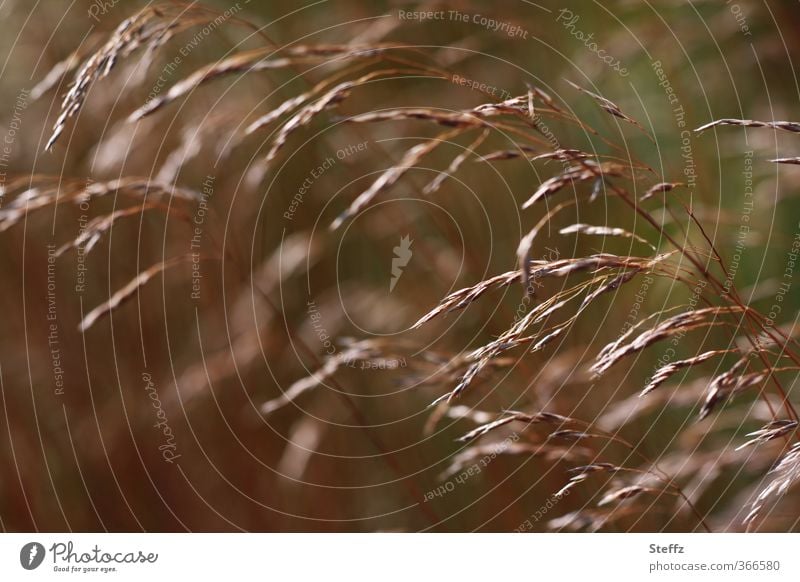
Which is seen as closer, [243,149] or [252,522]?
[252,522]

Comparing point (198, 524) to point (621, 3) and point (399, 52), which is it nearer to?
point (399, 52)

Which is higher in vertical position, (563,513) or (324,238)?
(324,238)

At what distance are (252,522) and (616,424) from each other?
0.78 meters

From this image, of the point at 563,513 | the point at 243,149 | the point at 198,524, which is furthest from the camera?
the point at 243,149

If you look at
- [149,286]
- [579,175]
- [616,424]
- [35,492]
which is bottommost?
[616,424]

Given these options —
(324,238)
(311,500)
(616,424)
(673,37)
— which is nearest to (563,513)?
(616,424)

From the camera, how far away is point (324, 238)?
1654mm
